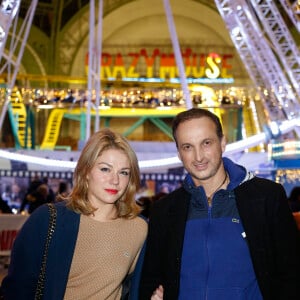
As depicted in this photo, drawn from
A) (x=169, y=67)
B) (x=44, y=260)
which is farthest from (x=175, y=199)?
(x=169, y=67)

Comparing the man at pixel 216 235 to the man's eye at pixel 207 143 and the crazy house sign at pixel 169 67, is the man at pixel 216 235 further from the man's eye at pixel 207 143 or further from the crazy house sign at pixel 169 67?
the crazy house sign at pixel 169 67

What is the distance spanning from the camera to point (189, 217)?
3285 millimetres

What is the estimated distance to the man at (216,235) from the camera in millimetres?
3109

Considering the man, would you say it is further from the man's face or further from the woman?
the woman

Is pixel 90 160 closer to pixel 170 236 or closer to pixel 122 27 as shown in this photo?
pixel 170 236

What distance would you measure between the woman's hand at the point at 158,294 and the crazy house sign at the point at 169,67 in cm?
2831

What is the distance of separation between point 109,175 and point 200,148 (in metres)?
0.53

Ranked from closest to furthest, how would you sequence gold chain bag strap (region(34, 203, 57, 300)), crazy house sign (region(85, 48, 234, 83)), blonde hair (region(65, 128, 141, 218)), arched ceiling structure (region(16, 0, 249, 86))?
gold chain bag strap (region(34, 203, 57, 300)) < blonde hair (region(65, 128, 141, 218)) < crazy house sign (region(85, 48, 234, 83)) < arched ceiling structure (region(16, 0, 249, 86))

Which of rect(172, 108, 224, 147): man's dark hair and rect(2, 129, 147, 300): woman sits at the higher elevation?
rect(172, 108, 224, 147): man's dark hair

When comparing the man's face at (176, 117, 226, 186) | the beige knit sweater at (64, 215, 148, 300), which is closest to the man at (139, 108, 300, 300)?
the man's face at (176, 117, 226, 186)

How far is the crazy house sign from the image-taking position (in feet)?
104

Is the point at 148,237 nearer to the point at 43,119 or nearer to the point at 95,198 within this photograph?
the point at 95,198

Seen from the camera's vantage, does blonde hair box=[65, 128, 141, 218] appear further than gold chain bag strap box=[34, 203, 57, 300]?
Yes

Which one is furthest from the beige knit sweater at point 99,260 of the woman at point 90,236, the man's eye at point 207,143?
the man's eye at point 207,143
